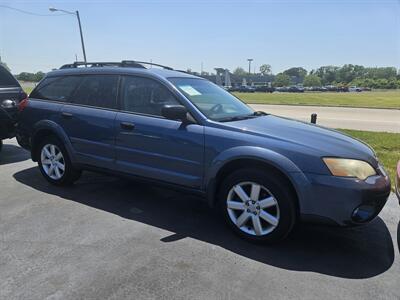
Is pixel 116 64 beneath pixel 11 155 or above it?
above

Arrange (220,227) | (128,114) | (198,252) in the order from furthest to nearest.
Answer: (128,114)
(220,227)
(198,252)

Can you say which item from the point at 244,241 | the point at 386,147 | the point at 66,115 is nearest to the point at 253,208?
the point at 244,241

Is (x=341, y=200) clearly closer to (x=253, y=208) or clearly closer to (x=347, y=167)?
(x=347, y=167)

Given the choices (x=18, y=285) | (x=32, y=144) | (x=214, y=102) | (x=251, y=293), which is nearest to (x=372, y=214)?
(x=251, y=293)

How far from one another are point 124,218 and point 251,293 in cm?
190

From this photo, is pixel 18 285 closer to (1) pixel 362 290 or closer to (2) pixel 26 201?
(2) pixel 26 201

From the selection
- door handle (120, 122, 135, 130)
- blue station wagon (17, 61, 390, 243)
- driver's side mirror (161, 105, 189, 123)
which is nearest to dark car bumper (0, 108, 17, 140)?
blue station wagon (17, 61, 390, 243)

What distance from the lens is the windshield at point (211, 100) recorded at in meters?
4.10

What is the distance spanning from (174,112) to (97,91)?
1.49m

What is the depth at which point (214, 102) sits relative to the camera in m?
4.42

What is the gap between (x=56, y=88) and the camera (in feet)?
17.4

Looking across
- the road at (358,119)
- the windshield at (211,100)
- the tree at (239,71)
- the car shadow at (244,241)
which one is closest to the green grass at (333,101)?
the road at (358,119)

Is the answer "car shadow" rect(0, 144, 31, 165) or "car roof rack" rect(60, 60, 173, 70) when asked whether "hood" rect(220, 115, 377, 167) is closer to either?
"car roof rack" rect(60, 60, 173, 70)

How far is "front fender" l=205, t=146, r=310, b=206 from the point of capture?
10.8ft
